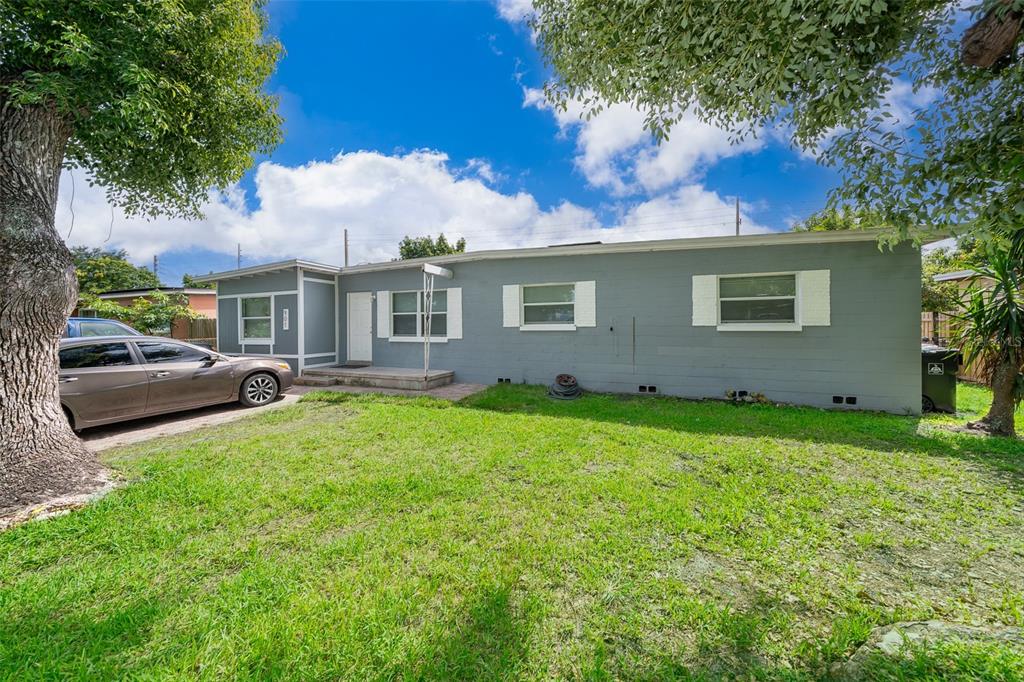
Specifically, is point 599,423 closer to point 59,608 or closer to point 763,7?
point 763,7

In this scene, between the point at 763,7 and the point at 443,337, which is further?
the point at 443,337

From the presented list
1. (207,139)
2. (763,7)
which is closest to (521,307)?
(207,139)

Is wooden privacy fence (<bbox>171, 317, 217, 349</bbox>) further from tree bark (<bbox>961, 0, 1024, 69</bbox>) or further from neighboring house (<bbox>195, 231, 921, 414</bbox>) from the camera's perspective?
tree bark (<bbox>961, 0, 1024, 69</bbox>)

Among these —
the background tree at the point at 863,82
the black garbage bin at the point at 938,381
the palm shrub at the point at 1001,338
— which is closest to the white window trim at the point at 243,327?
the background tree at the point at 863,82

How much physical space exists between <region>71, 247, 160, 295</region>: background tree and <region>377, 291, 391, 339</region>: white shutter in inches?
734

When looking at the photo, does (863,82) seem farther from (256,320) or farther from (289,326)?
(256,320)

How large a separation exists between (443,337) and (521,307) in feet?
6.94

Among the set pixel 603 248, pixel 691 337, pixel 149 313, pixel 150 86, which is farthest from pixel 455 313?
pixel 149 313

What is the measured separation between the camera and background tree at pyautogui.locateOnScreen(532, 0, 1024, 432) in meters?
2.18

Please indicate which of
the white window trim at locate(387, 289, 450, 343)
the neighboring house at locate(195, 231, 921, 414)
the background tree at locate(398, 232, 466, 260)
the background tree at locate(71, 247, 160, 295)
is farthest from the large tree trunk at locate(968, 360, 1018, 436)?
the background tree at locate(71, 247, 160, 295)

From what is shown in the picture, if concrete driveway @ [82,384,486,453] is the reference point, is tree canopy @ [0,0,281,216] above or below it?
above

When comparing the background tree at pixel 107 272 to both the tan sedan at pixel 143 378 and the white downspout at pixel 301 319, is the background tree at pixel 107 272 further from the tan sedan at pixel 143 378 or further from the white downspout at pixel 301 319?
the tan sedan at pixel 143 378

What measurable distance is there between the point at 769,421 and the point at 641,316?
288 centimetres

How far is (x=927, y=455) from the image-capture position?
164 inches
